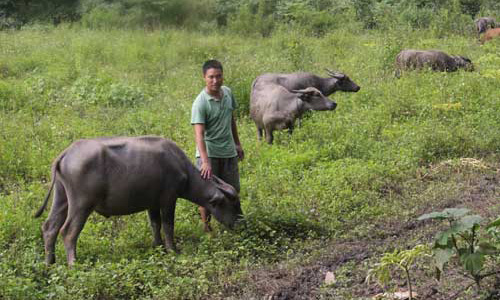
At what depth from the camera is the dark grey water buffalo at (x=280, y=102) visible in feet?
35.1

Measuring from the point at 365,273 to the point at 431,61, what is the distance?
33.1 ft

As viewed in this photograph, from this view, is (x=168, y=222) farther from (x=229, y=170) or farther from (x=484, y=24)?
(x=484, y=24)

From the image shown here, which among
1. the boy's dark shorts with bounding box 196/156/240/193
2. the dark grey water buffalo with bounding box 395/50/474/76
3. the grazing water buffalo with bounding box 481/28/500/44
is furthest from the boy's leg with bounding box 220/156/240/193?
the grazing water buffalo with bounding box 481/28/500/44

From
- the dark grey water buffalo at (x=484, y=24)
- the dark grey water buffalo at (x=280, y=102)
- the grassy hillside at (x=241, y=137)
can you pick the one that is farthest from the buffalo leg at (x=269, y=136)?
the dark grey water buffalo at (x=484, y=24)

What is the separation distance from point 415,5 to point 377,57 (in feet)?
26.2

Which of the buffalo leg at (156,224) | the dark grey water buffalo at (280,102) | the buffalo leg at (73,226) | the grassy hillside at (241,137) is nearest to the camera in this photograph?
the grassy hillside at (241,137)

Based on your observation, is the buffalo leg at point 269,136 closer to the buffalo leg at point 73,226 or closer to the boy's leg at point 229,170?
the boy's leg at point 229,170

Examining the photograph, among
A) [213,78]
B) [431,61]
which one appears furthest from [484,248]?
[431,61]

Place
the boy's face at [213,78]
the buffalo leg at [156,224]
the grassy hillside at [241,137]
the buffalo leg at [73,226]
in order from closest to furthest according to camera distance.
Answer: the grassy hillside at [241,137] < the buffalo leg at [73,226] < the boy's face at [213,78] < the buffalo leg at [156,224]

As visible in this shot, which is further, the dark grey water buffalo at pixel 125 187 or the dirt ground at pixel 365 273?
the dark grey water buffalo at pixel 125 187

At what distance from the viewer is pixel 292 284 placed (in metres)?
5.58

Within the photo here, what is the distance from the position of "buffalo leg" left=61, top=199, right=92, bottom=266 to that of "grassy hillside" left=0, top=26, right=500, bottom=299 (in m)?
0.19

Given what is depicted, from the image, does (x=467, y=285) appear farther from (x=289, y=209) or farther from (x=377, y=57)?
(x=377, y=57)

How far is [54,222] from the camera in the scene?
21.6 feet
